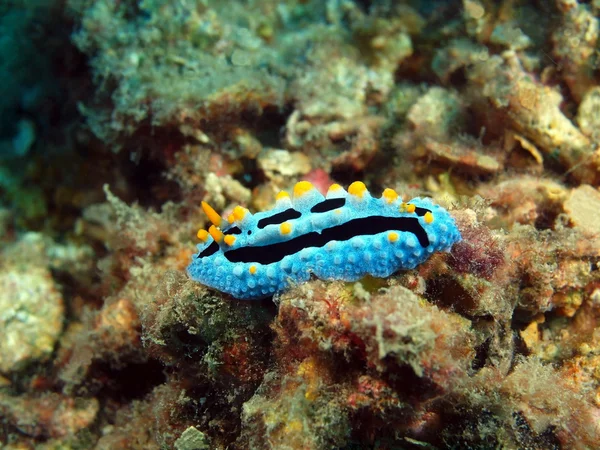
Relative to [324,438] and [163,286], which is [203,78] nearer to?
[163,286]

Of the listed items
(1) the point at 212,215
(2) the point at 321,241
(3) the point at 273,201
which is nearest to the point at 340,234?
(2) the point at 321,241

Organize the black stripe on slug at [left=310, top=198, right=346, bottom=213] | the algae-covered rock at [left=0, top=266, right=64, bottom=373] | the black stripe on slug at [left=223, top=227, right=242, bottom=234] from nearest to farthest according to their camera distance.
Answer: the black stripe on slug at [left=310, top=198, right=346, bottom=213] → the black stripe on slug at [left=223, top=227, right=242, bottom=234] → the algae-covered rock at [left=0, top=266, right=64, bottom=373]

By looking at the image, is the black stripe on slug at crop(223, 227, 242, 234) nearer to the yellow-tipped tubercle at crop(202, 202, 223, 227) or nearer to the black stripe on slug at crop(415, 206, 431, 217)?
the yellow-tipped tubercle at crop(202, 202, 223, 227)

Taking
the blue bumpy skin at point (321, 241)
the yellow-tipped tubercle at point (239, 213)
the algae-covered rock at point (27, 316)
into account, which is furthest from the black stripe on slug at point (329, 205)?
the algae-covered rock at point (27, 316)

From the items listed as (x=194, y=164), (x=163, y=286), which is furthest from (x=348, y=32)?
(x=163, y=286)

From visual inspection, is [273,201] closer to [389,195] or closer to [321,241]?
[321,241]

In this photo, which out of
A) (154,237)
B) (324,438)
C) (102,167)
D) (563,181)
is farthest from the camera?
(102,167)

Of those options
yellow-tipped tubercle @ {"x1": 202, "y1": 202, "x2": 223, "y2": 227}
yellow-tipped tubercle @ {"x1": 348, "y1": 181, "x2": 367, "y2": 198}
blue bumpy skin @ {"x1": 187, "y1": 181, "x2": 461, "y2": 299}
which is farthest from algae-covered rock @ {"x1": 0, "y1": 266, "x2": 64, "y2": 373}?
yellow-tipped tubercle @ {"x1": 348, "y1": 181, "x2": 367, "y2": 198}
